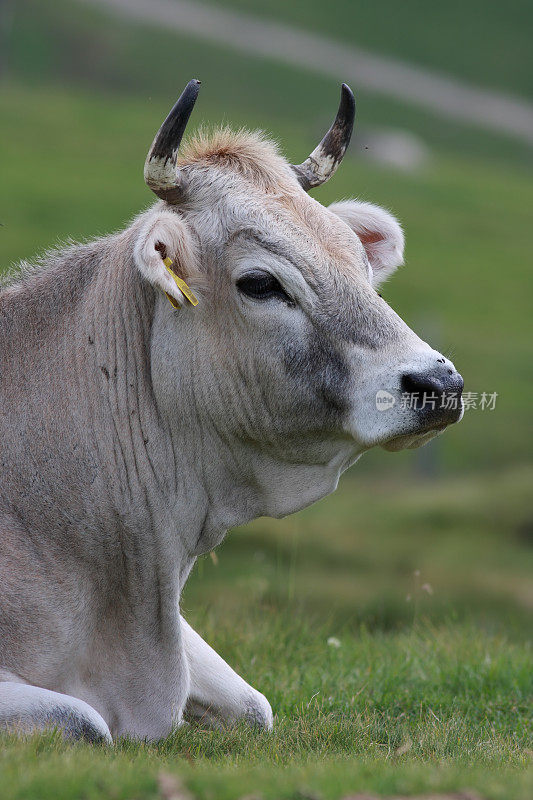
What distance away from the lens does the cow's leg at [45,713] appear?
5.15 metres

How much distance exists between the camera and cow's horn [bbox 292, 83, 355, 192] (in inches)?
246


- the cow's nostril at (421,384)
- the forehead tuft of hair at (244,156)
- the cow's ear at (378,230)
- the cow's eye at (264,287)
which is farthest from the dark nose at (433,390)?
the cow's ear at (378,230)

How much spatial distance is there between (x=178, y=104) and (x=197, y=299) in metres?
0.85

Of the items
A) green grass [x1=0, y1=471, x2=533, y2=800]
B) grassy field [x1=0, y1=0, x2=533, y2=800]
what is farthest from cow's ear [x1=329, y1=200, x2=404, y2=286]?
green grass [x1=0, y1=471, x2=533, y2=800]

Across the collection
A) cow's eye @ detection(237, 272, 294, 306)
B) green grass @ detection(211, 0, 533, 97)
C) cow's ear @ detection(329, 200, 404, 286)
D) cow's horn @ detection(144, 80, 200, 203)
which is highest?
green grass @ detection(211, 0, 533, 97)

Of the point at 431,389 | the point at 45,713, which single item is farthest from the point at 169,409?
the point at 45,713

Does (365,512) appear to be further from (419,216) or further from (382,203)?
(419,216)

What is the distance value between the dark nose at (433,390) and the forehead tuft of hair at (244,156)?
1.22 meters

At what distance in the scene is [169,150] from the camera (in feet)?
18.2

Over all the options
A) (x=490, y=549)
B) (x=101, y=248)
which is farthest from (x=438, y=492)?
(x=101, y=248)

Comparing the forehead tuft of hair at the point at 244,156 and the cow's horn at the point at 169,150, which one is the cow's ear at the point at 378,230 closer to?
the forehead tuft of hair at the point at 244,156

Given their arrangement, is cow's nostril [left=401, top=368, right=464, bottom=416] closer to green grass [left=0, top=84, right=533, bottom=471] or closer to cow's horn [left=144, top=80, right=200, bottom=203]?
cow's horn [left=144, top=80, right=200, bottom=203]

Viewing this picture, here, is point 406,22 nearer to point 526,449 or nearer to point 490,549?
point 526,449

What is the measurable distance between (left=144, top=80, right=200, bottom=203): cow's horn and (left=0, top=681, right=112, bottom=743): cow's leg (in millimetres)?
2268
